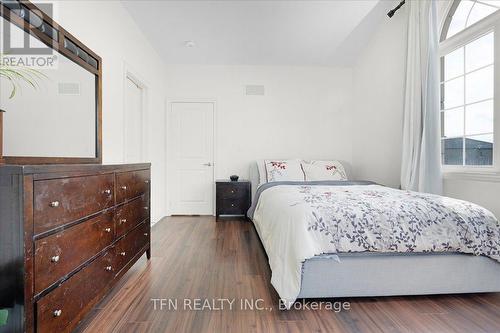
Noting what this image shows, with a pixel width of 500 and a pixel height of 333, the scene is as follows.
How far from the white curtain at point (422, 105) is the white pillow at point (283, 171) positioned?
143 centimetres

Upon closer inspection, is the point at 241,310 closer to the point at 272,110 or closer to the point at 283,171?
the point at 283,171

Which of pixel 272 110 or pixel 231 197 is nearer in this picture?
pixel 231 197

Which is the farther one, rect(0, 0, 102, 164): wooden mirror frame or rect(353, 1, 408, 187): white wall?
rect(353, 1, 408, 187): white wall

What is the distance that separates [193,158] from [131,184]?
8.22 feet

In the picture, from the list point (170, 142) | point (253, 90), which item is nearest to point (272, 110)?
point (253, 90)

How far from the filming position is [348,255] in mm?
1713

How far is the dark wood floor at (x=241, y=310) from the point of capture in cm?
148

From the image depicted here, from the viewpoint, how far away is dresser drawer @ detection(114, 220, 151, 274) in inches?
69.6

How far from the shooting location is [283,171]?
3.99m

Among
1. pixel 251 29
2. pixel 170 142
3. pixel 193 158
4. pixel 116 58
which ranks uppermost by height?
pixel 251 29

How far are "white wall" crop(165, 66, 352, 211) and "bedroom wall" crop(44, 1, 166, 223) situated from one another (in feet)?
2.73

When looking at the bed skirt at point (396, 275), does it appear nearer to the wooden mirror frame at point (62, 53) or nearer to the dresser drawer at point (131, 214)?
the dresser drawer at point (131, 214)

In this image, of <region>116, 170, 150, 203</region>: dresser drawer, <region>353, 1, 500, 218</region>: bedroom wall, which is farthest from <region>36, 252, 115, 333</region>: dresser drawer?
<region>353, 1, 500, 218</region>: bedroom wall

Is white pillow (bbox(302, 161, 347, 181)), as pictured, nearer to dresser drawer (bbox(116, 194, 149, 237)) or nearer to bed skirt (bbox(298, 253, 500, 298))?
bed skirt (bbox(298, 253, 500, 298))
